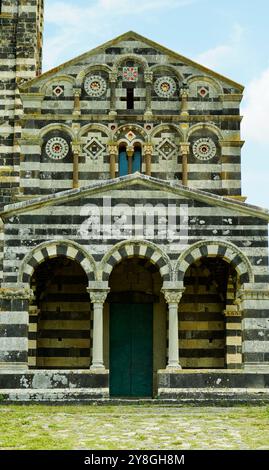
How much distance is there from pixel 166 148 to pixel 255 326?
24.7 ft

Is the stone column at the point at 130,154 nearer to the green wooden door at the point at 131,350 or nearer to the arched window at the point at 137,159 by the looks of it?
the arched window at the point at 137,159

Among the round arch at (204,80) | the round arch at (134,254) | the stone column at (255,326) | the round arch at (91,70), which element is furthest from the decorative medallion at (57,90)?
the stone column at (255,326)

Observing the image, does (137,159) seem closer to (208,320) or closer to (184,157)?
(184,157)

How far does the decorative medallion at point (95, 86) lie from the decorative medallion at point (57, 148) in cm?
180

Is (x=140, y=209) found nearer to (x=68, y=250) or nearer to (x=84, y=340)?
(x=68, y=250)

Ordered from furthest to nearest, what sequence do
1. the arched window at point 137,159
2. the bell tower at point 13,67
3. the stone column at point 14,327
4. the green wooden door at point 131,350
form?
the bell tower at point 13,67 < the arched window at point 137,159 < the green wooden door at point 131,350 < the stone column at point 14,327

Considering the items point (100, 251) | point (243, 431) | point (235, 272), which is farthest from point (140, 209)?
point (243, 431)

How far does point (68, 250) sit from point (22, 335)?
97.8 inches

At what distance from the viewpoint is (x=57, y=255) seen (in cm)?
2217

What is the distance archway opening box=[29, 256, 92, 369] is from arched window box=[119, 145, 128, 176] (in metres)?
3.44

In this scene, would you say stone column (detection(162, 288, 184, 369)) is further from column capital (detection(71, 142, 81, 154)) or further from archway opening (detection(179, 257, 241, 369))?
column capital (detection(71, 142, 81, 154))

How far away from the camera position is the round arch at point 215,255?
2203 cm

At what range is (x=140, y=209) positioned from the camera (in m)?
22.3

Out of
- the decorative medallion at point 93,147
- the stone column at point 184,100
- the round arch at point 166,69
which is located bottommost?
the decorative medallion at point 93,147
